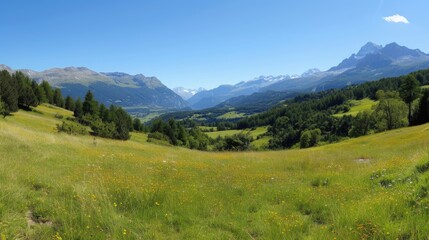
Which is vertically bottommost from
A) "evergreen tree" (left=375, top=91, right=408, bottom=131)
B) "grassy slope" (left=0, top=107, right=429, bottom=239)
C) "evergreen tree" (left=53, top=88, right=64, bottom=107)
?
"evergreen tree" (left=375, top=91, right=408, bottom=131)

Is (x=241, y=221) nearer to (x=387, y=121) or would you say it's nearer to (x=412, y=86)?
(x=412, y=86)

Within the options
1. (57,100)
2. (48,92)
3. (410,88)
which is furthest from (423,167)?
(57,100)

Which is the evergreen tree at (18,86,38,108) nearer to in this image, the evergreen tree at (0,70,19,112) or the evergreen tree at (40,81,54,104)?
the evergreen tree at (0,70,19,112)

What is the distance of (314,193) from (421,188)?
3717mm

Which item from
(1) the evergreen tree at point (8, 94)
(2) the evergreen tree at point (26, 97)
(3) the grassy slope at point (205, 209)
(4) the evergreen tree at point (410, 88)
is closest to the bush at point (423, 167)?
(3) the grassy slope at point (205, 209)

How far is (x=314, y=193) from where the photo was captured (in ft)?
37.6

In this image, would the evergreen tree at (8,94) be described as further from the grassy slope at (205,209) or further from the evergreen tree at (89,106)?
the grassy slope at (205,209)

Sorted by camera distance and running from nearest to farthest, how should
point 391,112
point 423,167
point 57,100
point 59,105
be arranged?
point 423,167
point 391,112
point 57,100
point 59,105

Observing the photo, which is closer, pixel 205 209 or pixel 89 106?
pixel 205 209

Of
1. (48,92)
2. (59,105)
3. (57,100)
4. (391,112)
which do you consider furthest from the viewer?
(59,105)

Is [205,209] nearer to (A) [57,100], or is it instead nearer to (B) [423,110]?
(B) [423,110]

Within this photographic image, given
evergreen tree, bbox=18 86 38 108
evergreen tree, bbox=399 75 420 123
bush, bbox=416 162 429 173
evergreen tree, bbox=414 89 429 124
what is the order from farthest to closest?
1. evergreen tree, bbox=414 89 429 124
2. evergreen tree, bbox=18 86 38 108
3. evergreen tree, bbox=399 75 420 123
4. bush, bbox=416 162 429 173

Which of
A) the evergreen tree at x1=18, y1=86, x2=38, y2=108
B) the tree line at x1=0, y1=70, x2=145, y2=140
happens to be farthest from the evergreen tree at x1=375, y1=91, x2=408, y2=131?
the evergreen tree at x1=18, y1=86, x2=38, y2=108

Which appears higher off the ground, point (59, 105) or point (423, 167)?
point (59, 105)
